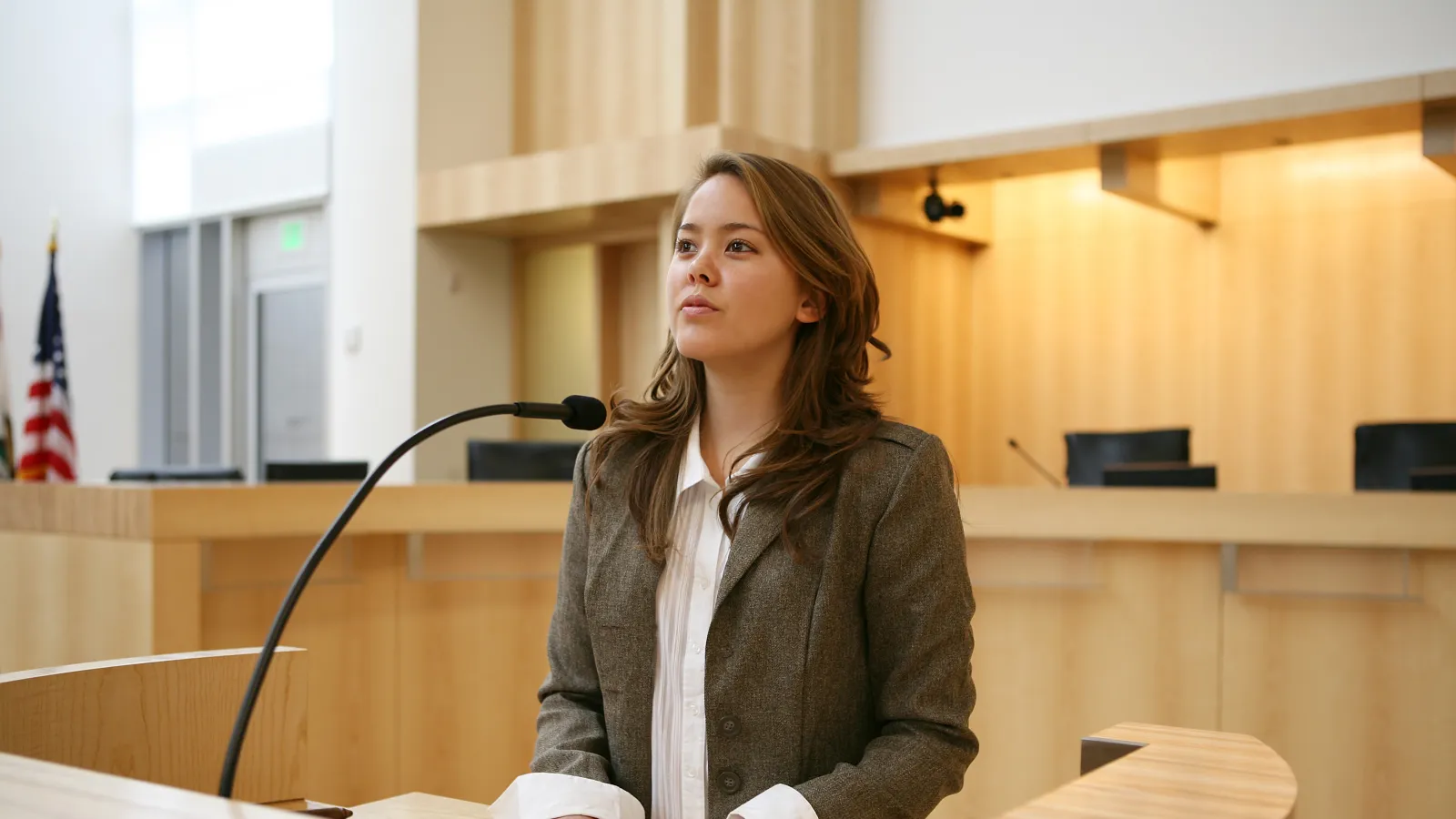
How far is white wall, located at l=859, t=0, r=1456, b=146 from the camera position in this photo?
19.3 ft

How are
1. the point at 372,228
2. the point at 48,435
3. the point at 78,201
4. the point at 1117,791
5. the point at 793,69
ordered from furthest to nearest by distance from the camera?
the point at 78,201 → the point at 372,228 → the point at 793,69 → the point at 48,435 → the point at 1117,791

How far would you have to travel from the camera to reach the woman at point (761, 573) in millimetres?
1496

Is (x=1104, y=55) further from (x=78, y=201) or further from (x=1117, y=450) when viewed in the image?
(x=78, y=201)

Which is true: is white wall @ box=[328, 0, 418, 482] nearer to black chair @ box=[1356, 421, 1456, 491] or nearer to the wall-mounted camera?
the wall-mounted camera

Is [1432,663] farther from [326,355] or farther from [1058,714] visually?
[326,355]

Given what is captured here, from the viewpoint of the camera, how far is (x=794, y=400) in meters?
1.62

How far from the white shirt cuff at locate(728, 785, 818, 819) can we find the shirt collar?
0.37 meters

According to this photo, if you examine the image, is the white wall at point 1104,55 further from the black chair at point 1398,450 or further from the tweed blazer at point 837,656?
the tweed blazer at point 837,656

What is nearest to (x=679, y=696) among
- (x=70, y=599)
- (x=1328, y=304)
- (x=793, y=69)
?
(x=70, y=599)

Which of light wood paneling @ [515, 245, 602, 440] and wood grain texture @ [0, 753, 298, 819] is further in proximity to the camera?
light wood paneling @ [515, 245, 602, 440]

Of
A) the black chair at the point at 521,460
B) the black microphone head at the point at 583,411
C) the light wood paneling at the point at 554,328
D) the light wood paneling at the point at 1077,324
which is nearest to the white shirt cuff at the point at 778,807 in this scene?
the black microphone head at the point at 583,411

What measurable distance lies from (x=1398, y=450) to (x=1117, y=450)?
1.20 metres

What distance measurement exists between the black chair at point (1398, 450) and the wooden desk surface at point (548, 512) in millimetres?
1813

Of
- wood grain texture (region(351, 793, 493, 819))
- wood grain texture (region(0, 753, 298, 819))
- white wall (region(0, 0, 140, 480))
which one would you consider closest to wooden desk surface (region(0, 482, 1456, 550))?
wood grain texture (region(351, 793, 493, 819))
